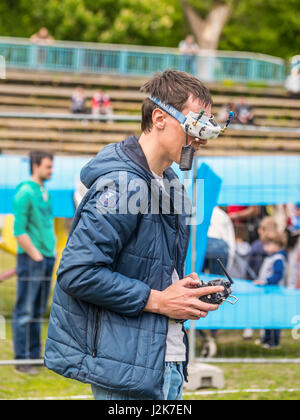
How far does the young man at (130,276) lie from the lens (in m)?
2.63

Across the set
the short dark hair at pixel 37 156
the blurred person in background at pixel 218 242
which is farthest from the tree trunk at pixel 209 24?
the short dark hair at pixel 37 156

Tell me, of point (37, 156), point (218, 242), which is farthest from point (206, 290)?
point (218, 242)

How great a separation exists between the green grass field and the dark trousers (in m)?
0.24

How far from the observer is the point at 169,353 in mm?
2857

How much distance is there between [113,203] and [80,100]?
1763 cm

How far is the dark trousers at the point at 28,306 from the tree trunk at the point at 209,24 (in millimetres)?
24715

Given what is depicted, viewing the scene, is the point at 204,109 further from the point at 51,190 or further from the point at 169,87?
the point at 51,190

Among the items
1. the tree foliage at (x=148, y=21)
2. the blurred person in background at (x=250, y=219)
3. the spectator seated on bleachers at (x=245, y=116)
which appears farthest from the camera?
the tree foliage at (x=148, y=21)

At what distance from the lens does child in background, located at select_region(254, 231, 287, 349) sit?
7.55 metres

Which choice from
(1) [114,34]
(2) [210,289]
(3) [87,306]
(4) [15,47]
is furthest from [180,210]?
(1) [114,34]

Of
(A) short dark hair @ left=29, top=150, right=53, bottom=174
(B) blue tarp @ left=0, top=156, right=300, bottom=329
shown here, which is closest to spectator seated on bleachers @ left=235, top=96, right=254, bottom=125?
(B) blue tarp @ left=0, top=156, right=300, bottom=329

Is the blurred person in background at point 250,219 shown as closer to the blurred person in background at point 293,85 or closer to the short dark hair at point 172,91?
the short dark hair at point 172,91

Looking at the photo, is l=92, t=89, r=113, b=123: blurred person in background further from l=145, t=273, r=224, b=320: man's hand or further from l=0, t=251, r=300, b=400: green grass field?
l=145, t=273, r=224, b=320: man's hand

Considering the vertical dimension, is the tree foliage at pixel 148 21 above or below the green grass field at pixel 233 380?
above
